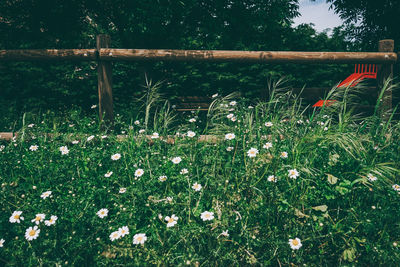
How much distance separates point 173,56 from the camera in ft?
11.2

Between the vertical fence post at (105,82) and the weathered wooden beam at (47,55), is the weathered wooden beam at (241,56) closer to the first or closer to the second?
the vertical fence post at (105,82)

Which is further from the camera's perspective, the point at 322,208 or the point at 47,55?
the point at 47,55

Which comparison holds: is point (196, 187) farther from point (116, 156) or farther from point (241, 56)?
point (241, 56)

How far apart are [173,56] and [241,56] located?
0.87 metres

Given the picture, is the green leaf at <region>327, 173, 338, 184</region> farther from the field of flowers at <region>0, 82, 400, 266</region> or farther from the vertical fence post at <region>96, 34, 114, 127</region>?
the vertical fence post at <region>96, 34, 114, 127</region>

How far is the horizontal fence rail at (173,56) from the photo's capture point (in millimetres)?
3373

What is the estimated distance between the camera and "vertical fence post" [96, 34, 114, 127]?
135 inches

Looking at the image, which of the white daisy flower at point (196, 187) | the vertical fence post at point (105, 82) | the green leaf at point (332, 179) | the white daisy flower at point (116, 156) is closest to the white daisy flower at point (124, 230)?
the white daisy flower at point (196, 187)

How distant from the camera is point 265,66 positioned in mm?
7121

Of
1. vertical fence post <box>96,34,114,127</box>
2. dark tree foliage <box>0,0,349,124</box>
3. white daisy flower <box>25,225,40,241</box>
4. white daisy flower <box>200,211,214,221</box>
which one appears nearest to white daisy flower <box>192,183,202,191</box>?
white daisy flower <box>200,211,214,221</box>

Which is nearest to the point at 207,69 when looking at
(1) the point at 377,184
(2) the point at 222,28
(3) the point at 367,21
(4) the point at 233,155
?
(2) the point at 222,28

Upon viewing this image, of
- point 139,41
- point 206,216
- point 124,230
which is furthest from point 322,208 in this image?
point 139,41

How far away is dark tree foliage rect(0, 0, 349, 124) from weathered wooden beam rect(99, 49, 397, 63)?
1.94m

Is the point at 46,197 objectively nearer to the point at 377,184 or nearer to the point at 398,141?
the point at 377,184
